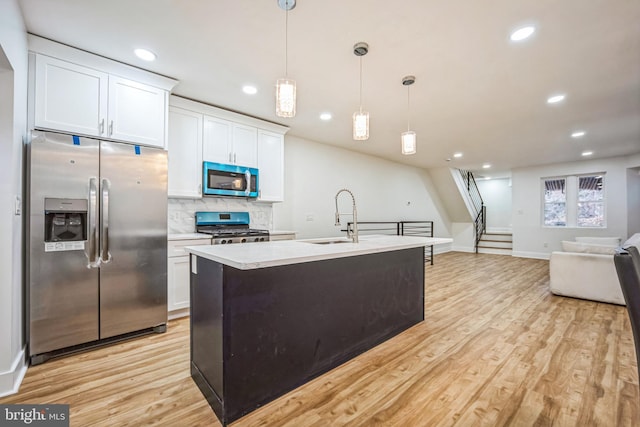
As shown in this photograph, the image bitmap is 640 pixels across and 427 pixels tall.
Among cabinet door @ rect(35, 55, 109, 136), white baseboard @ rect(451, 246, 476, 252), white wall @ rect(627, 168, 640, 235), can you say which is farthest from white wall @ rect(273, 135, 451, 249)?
white wall @ rect(627, 168, 640, 235)

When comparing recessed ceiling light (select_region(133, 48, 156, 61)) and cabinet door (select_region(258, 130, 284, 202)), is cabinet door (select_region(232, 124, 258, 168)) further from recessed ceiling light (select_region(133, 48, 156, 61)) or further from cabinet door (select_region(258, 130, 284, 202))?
recessed ceiling light (select_region(133, 48, 156, 61))

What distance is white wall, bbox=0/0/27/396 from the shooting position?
5.95 feet

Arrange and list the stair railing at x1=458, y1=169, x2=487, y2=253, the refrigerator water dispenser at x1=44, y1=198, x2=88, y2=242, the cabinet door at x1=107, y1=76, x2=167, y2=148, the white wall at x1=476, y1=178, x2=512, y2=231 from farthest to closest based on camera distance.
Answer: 1. the white wall at x1=476, y1=178, x2=512, y2=231
2. the stair railing at x1=458, y1=169, x2=487, y2=253
3. the cabinet door at x1=107, y1=76, x2=167, y2=148
4. the refrigerator water dispenser at x1=44, y1=198, x2=88, y2=242

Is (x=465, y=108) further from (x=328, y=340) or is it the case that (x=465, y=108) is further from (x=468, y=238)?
(x=468, y=238)

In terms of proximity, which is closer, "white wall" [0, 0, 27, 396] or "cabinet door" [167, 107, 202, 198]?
"white wall" [0, 0, 27, 396]

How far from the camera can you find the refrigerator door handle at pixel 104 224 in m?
2.47

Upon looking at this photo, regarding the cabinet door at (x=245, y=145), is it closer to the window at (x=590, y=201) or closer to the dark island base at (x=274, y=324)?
the dark island base at (x=274, y=324)

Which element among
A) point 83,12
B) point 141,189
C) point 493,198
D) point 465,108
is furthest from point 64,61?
point 493,198

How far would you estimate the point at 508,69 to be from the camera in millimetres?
2693

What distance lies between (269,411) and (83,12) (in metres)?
2.97

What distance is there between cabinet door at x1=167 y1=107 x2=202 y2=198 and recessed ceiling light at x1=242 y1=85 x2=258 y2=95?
2.37 ft

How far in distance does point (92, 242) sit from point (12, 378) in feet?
3.34

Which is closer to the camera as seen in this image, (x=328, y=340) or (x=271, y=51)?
(x=328, y=340)

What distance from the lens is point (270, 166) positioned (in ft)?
13.7
